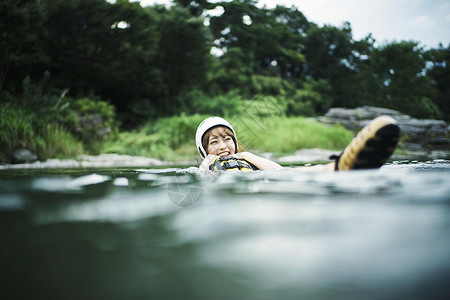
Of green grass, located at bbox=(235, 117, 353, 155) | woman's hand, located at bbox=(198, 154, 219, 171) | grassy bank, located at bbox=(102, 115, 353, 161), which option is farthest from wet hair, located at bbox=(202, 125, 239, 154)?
green grass, located at bbox=(235, 117, 353, 155)

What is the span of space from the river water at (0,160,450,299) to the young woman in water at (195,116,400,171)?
0.98 feet

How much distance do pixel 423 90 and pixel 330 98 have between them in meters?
8.26

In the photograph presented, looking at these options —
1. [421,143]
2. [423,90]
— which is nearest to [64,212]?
[421,143]

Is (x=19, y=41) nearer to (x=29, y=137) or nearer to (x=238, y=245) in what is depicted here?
(x=29, y=137)

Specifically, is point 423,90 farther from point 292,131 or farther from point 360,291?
point 360,291

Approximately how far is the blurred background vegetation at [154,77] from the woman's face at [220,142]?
4.46 meters

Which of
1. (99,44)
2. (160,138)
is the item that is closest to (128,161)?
(160,138)

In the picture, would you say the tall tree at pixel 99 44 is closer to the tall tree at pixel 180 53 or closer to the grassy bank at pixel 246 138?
the tall tree at pixel 180 53

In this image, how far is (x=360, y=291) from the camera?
3.49 ft

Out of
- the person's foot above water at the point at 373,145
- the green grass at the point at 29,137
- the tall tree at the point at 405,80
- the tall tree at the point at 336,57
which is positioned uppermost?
the tall tree at the point at 336,57

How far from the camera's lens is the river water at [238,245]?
1.10 metres

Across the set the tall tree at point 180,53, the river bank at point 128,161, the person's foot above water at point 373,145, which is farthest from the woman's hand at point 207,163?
the tall tree at point 180,53

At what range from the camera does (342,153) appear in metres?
2.29

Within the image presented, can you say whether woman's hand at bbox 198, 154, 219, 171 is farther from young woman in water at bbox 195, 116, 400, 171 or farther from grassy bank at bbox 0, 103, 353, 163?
grassy bank at bbox 0, 103, 353, 163
